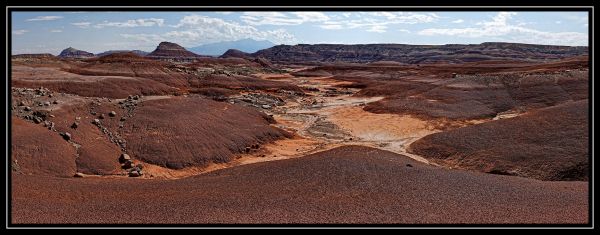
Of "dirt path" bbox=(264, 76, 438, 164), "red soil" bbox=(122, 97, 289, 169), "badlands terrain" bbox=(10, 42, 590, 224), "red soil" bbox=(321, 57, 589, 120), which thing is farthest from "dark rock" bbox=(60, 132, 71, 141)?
"red soil" bbox=(321, 57, 589, 120)

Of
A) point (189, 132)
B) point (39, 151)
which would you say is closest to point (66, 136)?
point (39, 151)

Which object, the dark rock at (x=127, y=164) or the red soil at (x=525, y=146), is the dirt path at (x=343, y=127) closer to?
the red soil at (x=525, y=146)

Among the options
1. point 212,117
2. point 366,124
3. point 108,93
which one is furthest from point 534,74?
point 108,93

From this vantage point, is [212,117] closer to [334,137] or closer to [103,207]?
[334,137]

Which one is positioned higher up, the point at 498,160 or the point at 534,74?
the point at 534,74

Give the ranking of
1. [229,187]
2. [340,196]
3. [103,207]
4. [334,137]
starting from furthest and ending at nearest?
1. [334,137]
2. [229,187]
3. [340,196]
4. [103,207]

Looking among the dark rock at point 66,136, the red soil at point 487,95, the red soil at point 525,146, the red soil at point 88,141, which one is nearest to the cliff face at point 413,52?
the red soil at point 487,95

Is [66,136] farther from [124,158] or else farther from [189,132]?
[189,132]
